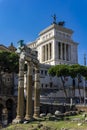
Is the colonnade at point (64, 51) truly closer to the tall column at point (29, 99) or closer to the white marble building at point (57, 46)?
the white marble building at point (57, 46)

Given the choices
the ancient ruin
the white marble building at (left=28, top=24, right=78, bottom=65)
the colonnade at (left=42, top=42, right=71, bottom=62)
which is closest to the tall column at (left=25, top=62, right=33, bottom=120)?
the ancient ruin

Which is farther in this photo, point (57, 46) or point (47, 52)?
point (47, 52)

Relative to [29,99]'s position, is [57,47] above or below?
above

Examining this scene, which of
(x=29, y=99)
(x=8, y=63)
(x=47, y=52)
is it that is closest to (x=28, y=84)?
(x=29, y=99)

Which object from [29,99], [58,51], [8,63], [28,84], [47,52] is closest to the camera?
[29,99]

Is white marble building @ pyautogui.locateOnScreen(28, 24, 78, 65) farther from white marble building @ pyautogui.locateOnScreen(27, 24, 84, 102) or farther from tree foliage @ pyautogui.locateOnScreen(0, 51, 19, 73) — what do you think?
tree foliage @ pyautogui.locateOnScreen(0, 51, 19, 73)

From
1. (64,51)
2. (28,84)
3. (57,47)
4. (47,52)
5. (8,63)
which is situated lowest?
(28,84)

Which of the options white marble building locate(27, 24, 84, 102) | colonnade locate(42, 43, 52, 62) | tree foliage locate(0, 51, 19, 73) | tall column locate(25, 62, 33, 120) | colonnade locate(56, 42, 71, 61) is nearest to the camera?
tall column locate(25, 62, 33, 120)

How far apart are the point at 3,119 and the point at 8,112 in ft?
14.7

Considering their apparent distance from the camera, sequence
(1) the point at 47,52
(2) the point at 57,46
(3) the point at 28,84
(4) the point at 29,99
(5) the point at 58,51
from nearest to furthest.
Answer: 1. (4) the point at 29,99
2. (3) the point at 28,84
3. (2) the point at 57,46
4. (5) the point at 58,51
5. (1) the point at 47,52

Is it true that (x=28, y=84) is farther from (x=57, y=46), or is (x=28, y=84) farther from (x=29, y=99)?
(x=57, y=46)

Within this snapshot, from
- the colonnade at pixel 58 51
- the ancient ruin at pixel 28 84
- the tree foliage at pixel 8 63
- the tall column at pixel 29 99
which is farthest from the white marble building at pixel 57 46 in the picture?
the tall column at pixel 29 99

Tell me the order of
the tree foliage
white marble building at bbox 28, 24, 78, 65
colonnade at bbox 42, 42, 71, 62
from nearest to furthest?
1. the tree foliage
2. white marble building at bbox 28, 24, 78, 65
3. colonnade at bbox 42, 42, 71, 62

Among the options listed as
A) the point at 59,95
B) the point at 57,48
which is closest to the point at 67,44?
the point at 57,48
